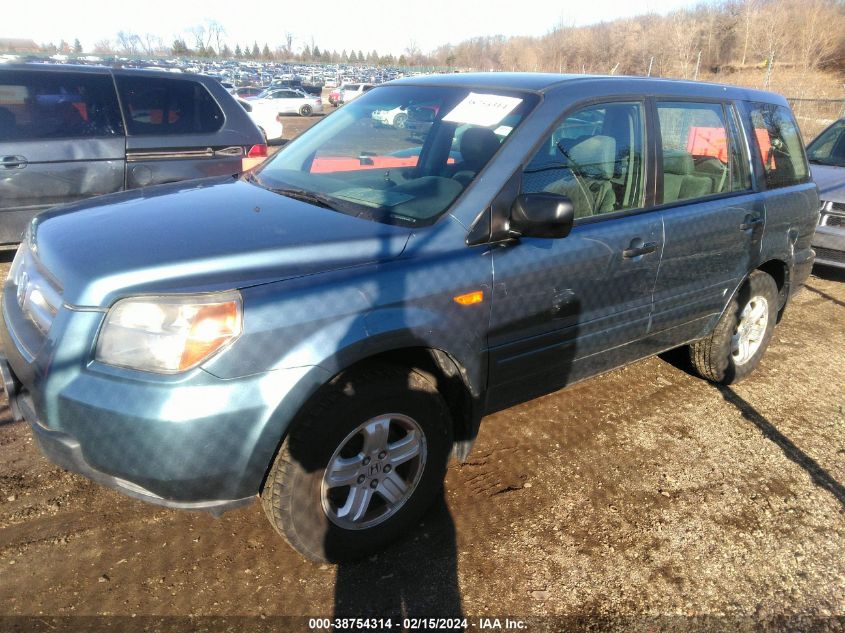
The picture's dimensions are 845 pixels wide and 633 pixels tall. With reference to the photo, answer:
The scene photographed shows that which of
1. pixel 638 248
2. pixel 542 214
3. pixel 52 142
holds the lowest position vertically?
pixel 638 248

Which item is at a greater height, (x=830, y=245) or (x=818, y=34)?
(x=818, y=34)

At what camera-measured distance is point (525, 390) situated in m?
3.03

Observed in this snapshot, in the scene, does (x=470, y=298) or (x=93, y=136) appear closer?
(x=470, y=298)

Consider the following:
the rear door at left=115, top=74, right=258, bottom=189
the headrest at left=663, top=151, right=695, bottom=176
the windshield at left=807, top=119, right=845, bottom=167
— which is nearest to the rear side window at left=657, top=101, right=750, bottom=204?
the headrest at left=663, top=151, right=695, bottom=176

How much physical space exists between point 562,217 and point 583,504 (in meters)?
1.40

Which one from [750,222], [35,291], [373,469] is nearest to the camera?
[35,291]

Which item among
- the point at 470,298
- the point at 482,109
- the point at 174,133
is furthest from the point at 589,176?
the point at 174,133

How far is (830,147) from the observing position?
794 cm

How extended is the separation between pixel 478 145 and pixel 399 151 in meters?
0.60

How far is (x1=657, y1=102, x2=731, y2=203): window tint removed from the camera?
3.45m

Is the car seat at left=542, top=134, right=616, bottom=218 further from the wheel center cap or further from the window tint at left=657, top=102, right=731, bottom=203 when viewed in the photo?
the wheel center cap

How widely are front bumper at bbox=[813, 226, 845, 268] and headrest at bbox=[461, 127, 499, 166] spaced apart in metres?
5.54

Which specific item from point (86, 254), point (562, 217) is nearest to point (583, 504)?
point (562, 217)

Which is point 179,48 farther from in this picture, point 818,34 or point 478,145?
point 478,145
